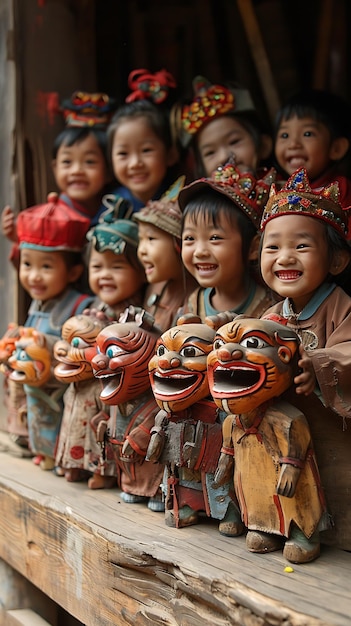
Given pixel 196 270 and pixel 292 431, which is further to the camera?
pixel 196 270

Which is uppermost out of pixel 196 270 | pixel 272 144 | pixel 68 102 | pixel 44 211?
pixel 68 102

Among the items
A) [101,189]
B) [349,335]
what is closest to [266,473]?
[349,335]

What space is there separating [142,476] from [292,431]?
0.83 m

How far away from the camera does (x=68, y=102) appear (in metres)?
3.79

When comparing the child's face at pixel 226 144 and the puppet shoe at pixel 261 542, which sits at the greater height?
the child's face at pixel 226 144

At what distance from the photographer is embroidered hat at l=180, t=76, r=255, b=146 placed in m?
3.20

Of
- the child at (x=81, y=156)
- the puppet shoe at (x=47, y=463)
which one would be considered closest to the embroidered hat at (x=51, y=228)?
the child at (x=81, y=156)

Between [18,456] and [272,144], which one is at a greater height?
[272,144]

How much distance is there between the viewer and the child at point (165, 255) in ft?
9.28

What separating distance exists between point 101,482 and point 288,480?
3.93 feet

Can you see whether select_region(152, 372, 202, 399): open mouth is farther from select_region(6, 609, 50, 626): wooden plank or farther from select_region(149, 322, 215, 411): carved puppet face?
select_region(6, 609, 50, 626): wooden plank

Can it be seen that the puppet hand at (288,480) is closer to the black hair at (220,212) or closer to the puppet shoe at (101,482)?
the black hair at (220,212)

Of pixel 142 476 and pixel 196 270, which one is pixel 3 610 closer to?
pixel 142 476

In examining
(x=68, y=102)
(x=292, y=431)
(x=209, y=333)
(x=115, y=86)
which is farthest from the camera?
(x=115, y=86)
